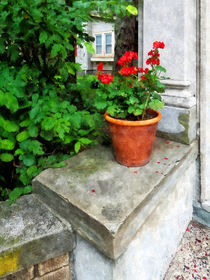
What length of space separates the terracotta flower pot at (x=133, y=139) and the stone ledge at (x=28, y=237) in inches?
25.8

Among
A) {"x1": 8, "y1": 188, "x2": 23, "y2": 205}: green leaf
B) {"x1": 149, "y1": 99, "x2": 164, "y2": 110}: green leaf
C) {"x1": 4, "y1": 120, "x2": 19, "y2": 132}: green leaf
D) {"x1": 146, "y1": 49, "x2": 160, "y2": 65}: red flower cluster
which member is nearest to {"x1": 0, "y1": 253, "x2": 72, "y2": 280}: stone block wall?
{"x1": 8, "y1": 188, "x2": 23, "y2": 205}: green leaf

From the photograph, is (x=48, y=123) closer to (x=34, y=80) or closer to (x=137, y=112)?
(x=34, y=80)

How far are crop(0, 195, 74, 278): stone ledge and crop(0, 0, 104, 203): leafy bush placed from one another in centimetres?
17

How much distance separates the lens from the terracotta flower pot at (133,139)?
1.61m

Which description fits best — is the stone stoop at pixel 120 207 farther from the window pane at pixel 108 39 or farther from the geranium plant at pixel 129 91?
the window pane at pixel 108 39

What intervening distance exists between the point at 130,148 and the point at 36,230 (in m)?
0.81

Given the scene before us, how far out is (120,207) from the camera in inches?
52.8

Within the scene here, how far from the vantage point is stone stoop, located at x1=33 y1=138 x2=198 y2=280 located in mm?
1293

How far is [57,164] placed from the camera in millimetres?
1788

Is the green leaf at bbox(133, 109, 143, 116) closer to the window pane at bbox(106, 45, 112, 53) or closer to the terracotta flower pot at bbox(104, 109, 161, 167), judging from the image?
the terracotta flower pot at bbox(104, 109, 161, 167)

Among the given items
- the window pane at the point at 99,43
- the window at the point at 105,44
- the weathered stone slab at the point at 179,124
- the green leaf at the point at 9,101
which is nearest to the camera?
the green leaf at the point at 9,101

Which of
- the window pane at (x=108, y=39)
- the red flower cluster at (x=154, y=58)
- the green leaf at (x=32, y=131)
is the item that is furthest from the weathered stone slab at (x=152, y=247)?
the window pane at (x=108, y=39)

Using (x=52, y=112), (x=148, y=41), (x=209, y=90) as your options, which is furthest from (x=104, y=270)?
(x=148, y=41)

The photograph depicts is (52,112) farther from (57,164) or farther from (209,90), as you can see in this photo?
(209,90)
